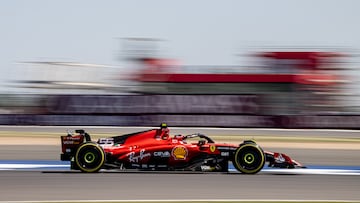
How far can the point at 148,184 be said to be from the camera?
Answer: 1128 centimetres

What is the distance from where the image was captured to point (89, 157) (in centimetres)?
1261

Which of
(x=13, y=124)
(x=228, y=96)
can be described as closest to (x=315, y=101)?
(x=228, y=96)

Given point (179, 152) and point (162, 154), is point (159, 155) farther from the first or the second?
point (179, 152)

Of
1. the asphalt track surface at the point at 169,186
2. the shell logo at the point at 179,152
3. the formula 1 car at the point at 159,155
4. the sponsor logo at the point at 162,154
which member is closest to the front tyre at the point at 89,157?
the formula 1 car at the point at 159,155

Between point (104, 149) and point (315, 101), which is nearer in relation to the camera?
point (104, 149)

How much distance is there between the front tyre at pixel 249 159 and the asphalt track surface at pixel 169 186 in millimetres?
149

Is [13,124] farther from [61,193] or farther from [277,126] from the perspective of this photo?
[61,193]

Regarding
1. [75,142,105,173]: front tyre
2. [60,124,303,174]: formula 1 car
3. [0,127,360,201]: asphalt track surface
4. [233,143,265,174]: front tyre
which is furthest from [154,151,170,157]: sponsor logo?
[233,143,265,174]: front tyre

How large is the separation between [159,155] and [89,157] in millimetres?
1114

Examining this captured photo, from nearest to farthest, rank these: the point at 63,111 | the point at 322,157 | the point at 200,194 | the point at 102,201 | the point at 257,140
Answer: the point at 102,201 → the point at 200,194 → the point at 322,157 → the point at 257,140 → the point at 63,111

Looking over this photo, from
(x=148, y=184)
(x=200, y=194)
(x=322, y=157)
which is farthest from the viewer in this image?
(x=322, y=157)

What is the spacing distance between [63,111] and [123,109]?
4479 millimetres

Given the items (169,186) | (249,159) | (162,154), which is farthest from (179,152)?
(169,186)

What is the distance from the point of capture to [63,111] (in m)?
38.6
